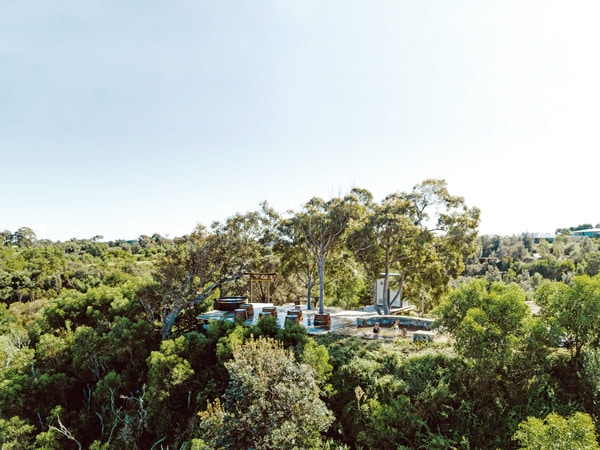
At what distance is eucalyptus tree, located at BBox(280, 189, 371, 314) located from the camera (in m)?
16.8

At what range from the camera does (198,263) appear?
15055 mm

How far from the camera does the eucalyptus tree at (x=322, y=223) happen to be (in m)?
16.8

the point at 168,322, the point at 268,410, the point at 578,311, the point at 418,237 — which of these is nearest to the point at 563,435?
the point at 578,311

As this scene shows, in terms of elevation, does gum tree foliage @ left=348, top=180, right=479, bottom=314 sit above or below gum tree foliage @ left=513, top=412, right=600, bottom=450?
above

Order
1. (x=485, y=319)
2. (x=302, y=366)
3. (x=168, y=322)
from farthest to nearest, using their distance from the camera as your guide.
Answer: (x=168, y=322) < (x=485, y=319) < (x=302, y=366)

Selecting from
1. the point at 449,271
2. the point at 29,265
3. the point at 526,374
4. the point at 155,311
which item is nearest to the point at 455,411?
the point at 526,374

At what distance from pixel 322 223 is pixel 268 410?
10481 millimetres

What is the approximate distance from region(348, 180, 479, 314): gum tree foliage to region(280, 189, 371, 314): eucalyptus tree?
912 millimetres

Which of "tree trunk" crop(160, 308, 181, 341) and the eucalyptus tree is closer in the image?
"tree trunk" crop(160, 308, 181, 341)

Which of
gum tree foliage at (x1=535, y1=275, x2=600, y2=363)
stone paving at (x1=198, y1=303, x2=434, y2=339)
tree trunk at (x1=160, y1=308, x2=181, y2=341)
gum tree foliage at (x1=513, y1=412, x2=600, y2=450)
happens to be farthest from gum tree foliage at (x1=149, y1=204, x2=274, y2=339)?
gum tree foliage at (x1=513, y1=412, x2=600, y2=450)

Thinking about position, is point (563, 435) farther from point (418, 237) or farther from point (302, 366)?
point (418, 237)

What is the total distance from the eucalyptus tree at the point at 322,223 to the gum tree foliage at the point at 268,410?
320 inches

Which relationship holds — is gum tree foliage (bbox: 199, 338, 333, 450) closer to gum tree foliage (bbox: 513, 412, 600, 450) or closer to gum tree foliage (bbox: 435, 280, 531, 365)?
gum tree foliage (bbox: 513, 412, 600, 450)

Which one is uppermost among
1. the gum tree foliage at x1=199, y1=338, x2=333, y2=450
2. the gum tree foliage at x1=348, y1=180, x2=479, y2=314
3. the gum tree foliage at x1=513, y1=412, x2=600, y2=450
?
the gum tree foliage at x1=348, y1=180, x2=479, y2=314
